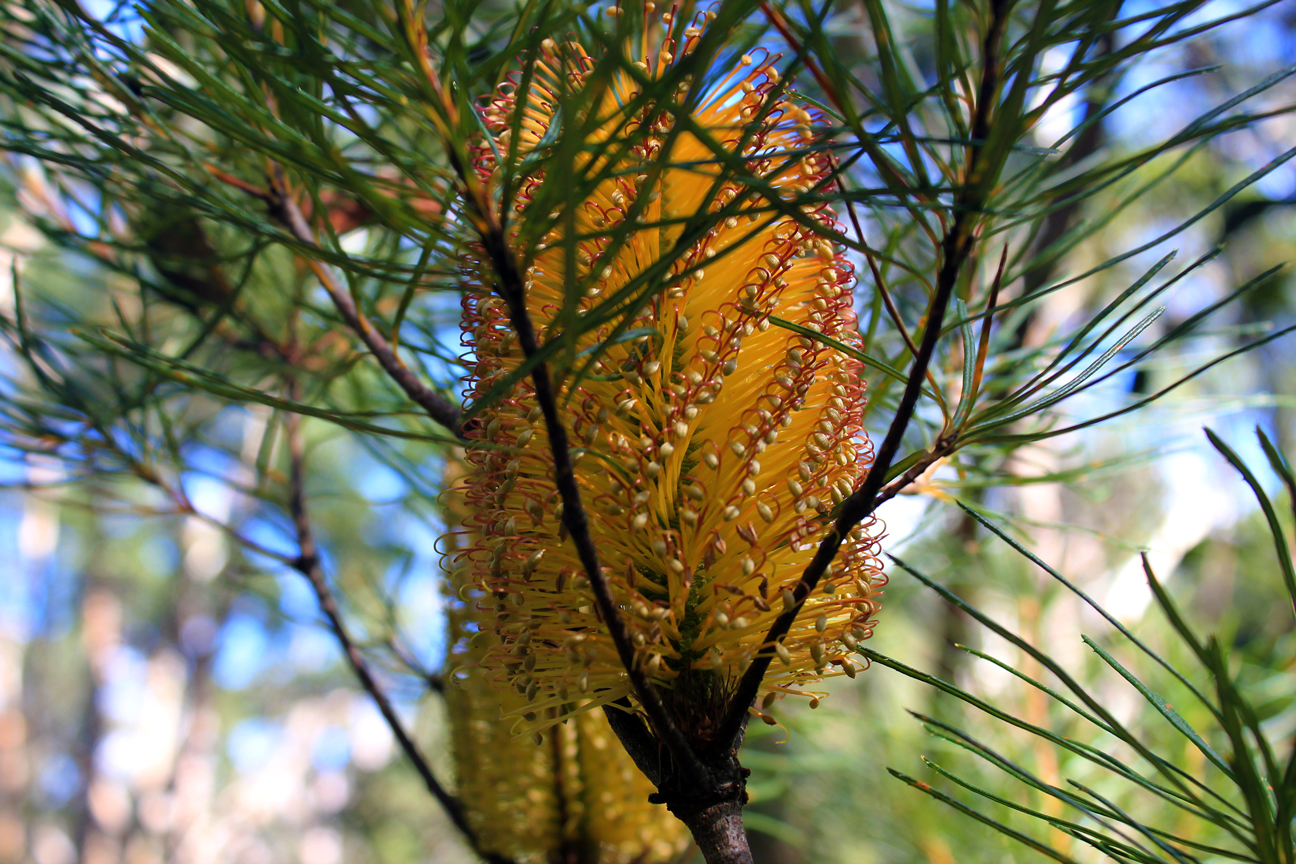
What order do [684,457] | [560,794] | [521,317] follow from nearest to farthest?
1. [521,317]
2. [684,457]
3. [560,794]

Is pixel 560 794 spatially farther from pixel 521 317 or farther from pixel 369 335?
pixel 521 317

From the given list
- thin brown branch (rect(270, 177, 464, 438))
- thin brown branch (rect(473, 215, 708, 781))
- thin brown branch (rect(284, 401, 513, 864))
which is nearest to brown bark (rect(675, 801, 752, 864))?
thin brown branch (rect(473, 215, 708, 781))

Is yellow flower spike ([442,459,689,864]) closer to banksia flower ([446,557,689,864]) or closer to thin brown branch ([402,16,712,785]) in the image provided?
banksia flower ([446,557,689,864])

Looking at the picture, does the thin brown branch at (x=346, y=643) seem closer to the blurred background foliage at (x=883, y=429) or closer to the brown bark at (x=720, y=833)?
the blurred background foliage at (x=883, y=429)

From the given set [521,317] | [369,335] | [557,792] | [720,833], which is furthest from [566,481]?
[557,792]

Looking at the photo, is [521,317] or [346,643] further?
[346,643]

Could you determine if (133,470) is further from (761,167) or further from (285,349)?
(761,167)
